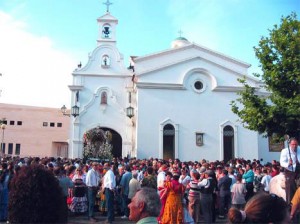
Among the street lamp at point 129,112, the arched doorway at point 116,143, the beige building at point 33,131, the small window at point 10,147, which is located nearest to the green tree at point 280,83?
the street lamp at point 129,112

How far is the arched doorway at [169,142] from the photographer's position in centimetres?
2973

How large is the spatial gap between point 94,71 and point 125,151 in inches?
278

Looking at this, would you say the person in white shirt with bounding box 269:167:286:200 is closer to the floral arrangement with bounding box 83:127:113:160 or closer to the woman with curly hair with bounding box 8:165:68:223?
the woman with curly hair with bounding box 8:165:68:223

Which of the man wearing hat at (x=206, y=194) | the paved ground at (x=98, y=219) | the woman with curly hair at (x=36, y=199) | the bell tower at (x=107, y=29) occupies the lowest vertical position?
the paved ground at (x=98, y=219)

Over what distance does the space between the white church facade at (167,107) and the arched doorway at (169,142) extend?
46 millimetres

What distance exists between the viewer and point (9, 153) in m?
47.0

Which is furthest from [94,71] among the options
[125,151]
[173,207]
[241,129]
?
[173,207]

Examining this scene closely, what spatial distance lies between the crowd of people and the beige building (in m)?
34.8

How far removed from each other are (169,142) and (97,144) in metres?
5.82

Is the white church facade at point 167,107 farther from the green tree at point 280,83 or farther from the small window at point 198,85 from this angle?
the green tree at point 280,83

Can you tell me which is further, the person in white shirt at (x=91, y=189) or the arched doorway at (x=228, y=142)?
the arched doorway at (x=228, y=142)

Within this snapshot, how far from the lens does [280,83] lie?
766 inches

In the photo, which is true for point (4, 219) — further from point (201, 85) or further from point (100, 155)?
point (201, 85)

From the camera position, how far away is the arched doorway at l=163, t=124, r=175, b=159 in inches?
1171
